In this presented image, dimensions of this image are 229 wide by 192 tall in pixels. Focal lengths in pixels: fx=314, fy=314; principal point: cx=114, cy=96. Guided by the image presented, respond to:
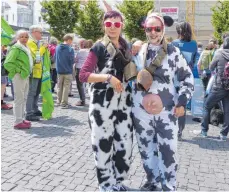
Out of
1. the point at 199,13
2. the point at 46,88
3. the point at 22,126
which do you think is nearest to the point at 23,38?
the point at 46,88

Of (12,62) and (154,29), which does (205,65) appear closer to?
(12,62)

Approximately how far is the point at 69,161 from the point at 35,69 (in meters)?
2.85

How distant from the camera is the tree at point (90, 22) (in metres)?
25.0

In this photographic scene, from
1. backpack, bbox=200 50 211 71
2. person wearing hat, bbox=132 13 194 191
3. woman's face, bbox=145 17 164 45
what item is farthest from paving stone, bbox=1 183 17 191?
backpack, bbox=200 50 211 71

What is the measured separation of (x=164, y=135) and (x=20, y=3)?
2274 inches

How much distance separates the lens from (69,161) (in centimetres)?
430

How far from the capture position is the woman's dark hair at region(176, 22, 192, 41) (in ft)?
16.6

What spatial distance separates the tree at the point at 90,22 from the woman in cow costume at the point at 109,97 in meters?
22.3

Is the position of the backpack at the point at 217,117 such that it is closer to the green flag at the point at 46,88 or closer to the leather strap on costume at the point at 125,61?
the green flag at the point at 46,88

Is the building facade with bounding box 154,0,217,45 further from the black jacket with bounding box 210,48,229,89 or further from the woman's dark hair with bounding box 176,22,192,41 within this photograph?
the woman's dark hair with bounding box 176,22,192,41

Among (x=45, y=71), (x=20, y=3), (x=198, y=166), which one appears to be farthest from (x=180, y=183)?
(x=20, y=3)

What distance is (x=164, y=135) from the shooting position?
120 inches

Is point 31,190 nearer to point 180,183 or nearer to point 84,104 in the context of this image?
point 180,183

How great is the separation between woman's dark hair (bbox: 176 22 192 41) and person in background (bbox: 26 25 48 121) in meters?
2.89
